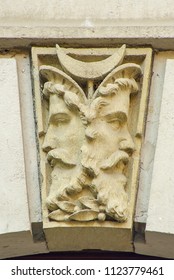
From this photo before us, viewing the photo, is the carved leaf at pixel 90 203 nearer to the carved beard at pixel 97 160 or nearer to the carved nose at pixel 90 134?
the carved beard at pixel 97 160

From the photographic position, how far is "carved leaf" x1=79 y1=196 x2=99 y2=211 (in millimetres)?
2656

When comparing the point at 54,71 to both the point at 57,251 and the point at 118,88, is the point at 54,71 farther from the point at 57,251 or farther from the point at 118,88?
the point at 57,251

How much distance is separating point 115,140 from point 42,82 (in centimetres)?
31

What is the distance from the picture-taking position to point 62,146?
2742mm

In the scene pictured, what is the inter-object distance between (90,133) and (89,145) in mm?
35

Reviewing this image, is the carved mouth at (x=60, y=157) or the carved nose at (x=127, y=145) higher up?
the carved nose at (x=127, y=145)

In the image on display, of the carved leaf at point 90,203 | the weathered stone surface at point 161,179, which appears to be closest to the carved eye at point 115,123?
the weathered stone surface at point 161,179

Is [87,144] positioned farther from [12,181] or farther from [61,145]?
[12,181]

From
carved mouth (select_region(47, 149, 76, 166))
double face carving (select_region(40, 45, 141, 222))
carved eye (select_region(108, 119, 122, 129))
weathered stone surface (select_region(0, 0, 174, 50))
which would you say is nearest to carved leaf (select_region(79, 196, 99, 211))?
double face carving (select_region(40, 45, 141, 222))

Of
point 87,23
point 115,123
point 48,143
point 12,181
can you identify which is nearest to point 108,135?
point 115,123

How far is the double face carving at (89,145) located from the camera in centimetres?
266

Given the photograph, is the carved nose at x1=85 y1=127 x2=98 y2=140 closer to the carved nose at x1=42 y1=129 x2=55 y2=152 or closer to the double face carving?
the double face carving

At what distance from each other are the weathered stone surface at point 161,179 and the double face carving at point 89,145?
→ 0.07m

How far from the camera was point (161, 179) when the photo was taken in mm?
2717
